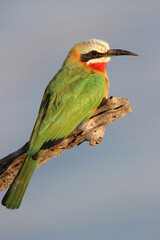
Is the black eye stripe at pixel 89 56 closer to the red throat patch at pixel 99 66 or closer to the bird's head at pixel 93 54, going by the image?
the bird's head at pixel 93 54

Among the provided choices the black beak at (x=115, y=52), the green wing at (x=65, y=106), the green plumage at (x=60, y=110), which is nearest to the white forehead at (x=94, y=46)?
the black beak at (x=115, y=52)

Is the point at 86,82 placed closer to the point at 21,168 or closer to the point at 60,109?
the point at 60,109

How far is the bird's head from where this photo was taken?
820 cm

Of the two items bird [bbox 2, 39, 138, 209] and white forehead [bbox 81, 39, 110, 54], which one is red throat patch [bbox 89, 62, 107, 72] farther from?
white forehead [bbox 81, 39, 110, 54]

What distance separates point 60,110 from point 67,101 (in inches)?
7.9

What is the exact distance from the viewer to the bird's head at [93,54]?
820cm

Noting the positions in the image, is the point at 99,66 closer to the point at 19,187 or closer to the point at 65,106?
the point at 65,106

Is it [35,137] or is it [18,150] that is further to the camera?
[18,150]

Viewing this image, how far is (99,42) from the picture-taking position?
8.30 metres

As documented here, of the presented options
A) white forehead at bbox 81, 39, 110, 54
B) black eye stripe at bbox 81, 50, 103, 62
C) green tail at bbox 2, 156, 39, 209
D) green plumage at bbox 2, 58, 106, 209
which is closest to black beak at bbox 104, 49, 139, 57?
white forehead at bbox 81, 39, 110, 54

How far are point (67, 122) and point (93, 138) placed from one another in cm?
62

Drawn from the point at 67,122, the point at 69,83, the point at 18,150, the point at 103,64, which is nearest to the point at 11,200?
the point at 18,150

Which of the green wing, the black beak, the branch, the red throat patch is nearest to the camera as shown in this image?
the green wing

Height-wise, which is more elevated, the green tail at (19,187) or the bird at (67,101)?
the bird at (67,101)
